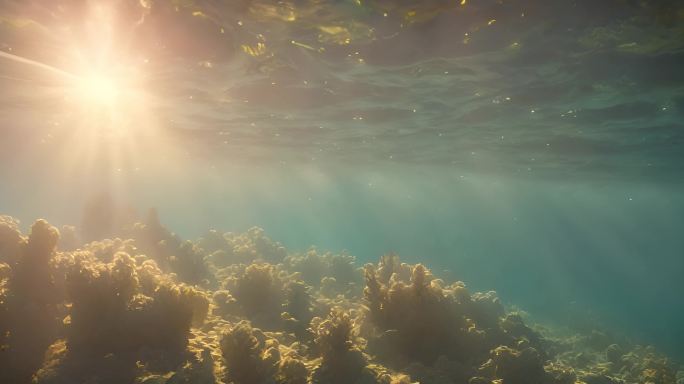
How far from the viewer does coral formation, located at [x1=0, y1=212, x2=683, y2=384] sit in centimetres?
736

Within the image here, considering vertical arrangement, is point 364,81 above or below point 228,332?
above

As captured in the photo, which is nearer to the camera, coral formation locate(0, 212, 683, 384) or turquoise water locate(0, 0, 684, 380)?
coral formation locate(0, 212, 683, 384)

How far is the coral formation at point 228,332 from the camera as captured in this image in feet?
24.1

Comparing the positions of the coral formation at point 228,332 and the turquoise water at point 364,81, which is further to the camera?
the turquoise water at point 364,81

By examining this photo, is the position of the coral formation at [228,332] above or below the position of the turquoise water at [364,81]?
below

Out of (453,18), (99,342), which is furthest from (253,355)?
(453,18)

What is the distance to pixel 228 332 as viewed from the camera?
25.4 ft

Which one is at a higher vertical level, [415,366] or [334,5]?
[334,5]

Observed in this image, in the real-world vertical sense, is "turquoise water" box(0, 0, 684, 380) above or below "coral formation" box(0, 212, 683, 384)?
above

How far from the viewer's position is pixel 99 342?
7.64m

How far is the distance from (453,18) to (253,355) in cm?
1015

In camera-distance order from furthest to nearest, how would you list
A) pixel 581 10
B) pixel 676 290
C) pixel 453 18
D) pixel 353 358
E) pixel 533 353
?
1. pixel 676 290
2. pixel 453 18
3. pixel 581 10
4. pixel 533 353
5. pixel 353 358

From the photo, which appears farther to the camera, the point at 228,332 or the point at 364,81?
the point at 364,81

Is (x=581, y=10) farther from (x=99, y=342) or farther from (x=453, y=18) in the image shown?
(x=99, y=342)
